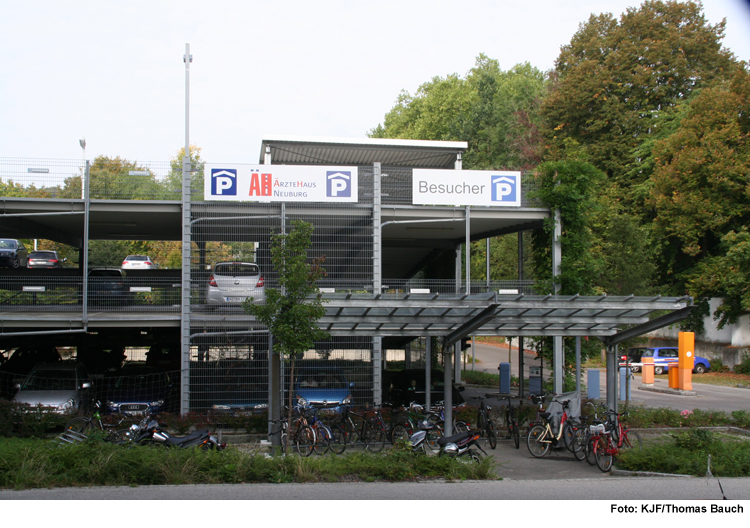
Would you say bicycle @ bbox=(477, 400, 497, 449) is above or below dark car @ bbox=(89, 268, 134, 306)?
below

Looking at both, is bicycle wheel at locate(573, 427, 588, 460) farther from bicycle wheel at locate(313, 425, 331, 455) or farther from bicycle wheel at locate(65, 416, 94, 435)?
bicycle wheel at locate(65, 416, 94, 435)

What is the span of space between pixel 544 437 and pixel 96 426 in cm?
902

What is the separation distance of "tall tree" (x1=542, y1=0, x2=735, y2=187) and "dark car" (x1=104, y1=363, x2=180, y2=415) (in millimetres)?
29138

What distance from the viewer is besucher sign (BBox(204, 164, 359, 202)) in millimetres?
16000

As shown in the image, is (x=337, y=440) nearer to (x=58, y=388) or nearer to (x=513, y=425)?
(x=513, y=425)

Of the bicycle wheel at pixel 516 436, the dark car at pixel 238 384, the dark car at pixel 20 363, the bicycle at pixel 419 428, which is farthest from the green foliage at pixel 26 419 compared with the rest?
the bicycle wheel at pixel 516 436

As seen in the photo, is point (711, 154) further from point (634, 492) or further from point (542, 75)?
point (542, 75)

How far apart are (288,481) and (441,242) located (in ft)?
55.0

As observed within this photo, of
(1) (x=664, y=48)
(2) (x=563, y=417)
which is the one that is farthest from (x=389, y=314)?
(1) (x=664, y=48)

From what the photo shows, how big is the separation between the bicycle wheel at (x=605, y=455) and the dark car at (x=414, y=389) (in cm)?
629

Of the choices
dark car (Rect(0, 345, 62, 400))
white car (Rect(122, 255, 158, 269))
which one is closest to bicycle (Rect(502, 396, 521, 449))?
dark car (Rect(0, 345, 62, 400))

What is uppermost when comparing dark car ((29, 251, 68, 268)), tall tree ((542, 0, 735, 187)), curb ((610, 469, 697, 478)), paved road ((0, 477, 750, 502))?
tall tree ((542, 0, 735, 187))

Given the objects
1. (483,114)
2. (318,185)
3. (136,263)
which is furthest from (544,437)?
(483,114)

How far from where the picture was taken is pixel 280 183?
16156 mm
